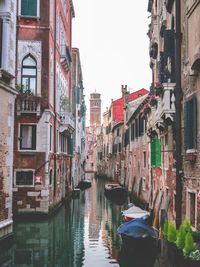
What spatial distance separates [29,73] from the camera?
691 inches

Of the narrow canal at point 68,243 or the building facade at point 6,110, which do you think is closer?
the narrow canal at point 68,243

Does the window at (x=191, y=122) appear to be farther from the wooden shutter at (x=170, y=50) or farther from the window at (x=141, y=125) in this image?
the window at (x=141, y=125)

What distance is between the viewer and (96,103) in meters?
92.3

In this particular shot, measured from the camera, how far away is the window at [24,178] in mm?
17016

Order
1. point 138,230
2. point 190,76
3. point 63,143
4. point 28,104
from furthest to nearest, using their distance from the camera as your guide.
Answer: point 63,143 < point 28,104 < point 138,230 < point 190,76

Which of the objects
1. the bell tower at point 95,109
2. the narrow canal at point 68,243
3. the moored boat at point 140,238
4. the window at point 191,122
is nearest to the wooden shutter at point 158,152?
the narrow canal at point 68,243

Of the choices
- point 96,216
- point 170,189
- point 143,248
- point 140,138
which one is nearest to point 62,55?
point 140,138

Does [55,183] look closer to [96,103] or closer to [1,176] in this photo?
[1,176]

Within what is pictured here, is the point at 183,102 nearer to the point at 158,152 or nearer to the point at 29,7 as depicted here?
the point at 158,152

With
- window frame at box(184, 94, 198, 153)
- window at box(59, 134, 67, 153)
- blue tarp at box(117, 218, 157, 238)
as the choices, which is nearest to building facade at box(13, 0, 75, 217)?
window at box(59, 134, 67, 153)

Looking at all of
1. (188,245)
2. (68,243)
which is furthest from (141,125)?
(188,245)

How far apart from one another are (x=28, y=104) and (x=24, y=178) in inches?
122

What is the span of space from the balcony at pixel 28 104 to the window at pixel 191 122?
30.4 ft

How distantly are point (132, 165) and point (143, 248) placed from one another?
1827 cm
